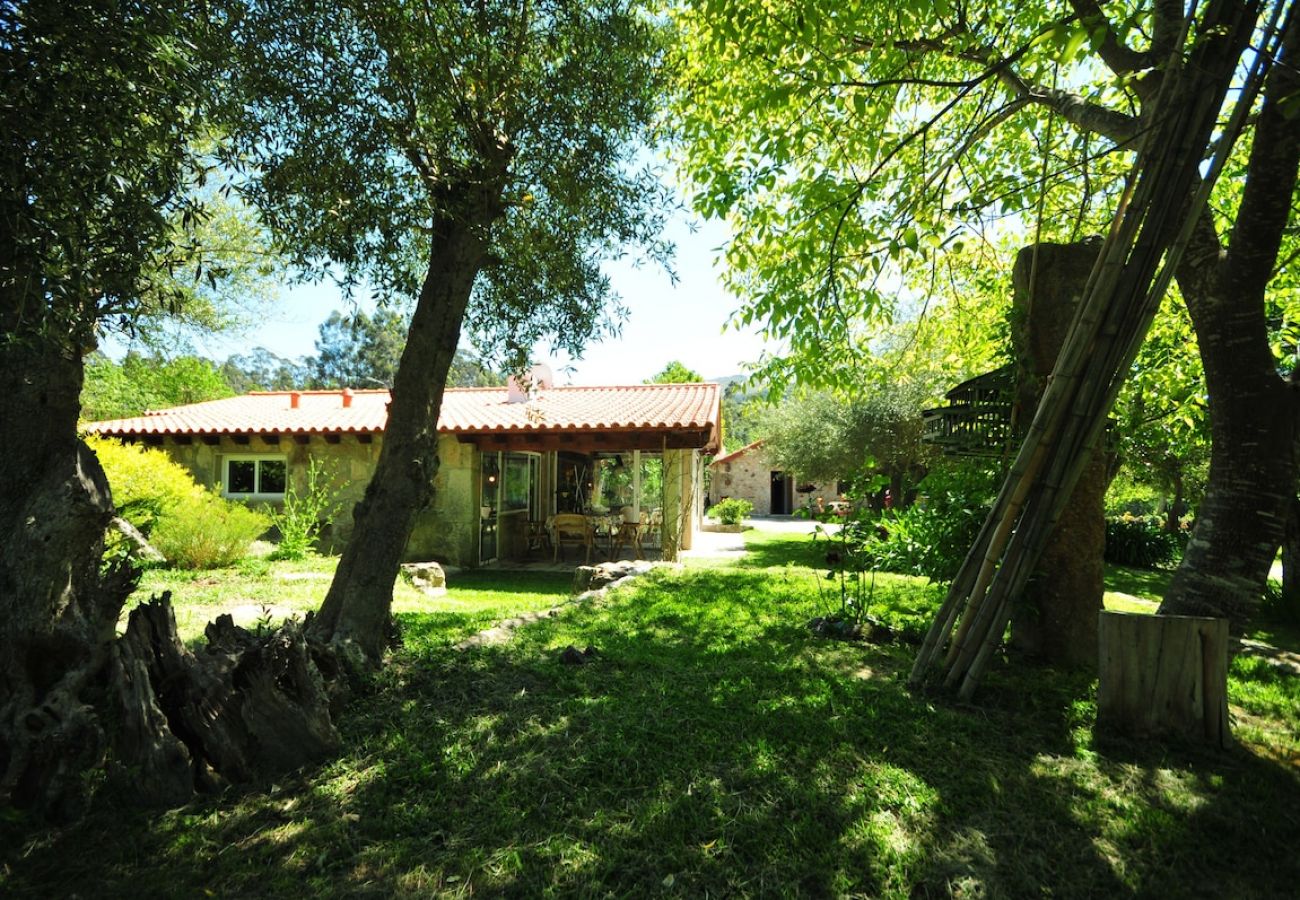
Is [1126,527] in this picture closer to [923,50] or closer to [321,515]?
[923,50]

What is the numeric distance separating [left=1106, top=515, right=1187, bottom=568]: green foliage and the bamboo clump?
646 inches

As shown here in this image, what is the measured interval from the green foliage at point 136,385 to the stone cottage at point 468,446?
243 cm

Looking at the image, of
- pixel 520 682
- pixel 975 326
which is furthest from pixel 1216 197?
pixel 520 682

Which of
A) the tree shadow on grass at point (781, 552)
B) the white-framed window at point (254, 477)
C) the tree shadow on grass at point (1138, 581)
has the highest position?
the white-framed window at point (254, 477)

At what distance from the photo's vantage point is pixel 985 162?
280 inches

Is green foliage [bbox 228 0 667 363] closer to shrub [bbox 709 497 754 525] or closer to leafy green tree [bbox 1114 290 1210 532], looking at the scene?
leafy green tree [bbox 1114 290 1210 532]

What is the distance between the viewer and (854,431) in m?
18.9

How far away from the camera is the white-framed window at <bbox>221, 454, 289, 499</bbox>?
44.6 ft

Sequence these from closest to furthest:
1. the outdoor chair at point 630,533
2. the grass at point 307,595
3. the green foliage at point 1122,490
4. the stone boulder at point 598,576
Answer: the grass at point 307,595 < the stone boulder at point 598,576 < the outdoor chair at point 630,533 < the green foliage at point 1122,490

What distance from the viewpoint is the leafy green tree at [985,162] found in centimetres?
374

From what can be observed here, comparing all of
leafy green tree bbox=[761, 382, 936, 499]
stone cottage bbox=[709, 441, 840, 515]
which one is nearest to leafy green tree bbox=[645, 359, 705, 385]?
stone cottage bbox=[709, 441, 840, 515]

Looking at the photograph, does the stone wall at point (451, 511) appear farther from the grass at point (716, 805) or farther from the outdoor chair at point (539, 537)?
the grass at point (716, 805)

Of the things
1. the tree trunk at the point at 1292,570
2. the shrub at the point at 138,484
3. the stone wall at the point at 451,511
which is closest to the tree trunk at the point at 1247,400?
the tree trunk at the point at 1292,570

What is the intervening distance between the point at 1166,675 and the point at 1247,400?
67.6 inches
